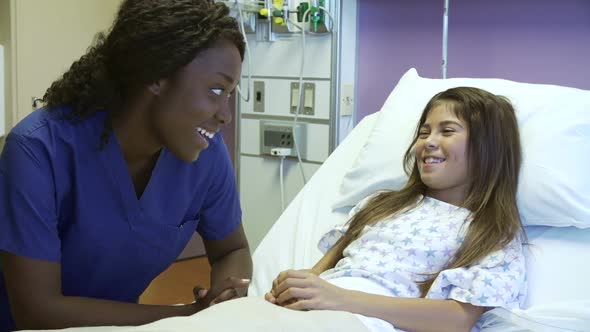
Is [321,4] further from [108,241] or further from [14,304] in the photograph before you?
[14,304]

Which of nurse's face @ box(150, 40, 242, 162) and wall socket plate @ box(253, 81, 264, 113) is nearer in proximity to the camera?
nurse's face @ box(150, 40, 242, 162)

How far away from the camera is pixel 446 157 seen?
1597 millimetres

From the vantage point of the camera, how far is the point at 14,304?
4.25 feet

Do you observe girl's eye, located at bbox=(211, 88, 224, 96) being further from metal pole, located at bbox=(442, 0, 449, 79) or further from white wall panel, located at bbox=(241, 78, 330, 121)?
white wall panel, located at bbox=(241, 78, 330, 121)

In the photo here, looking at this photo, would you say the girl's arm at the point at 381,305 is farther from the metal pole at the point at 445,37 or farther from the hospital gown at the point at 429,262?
the metal pole at the point at 445,37

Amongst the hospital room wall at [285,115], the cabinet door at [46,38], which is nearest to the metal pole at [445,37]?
the hospital room wall at [285,115]

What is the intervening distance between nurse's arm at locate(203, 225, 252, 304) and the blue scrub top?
0.03 m

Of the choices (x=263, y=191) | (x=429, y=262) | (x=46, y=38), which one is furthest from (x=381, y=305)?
(x=46, y=38)

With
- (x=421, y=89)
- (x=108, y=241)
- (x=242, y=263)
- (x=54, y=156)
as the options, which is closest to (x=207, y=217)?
(x=242, y=263)

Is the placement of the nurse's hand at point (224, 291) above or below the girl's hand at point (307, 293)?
below

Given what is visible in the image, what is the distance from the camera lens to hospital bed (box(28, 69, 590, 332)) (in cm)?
144

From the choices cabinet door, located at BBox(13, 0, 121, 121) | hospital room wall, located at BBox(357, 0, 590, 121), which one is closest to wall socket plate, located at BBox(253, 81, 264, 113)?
hospital room wall, located at BBox(357, 0, 590, 121)

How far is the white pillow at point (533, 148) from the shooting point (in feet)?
5.17

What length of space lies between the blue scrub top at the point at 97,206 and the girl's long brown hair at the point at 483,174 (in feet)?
1.13
